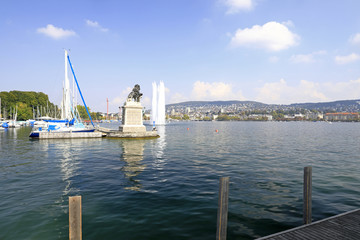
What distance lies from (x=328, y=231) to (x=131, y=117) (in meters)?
43.0

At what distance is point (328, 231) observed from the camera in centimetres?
727

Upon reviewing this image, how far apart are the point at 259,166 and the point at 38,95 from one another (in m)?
132

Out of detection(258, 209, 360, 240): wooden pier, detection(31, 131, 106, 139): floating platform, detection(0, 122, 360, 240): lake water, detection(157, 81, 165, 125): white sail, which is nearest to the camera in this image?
detection(258, 209, 360, 240): wooden pier

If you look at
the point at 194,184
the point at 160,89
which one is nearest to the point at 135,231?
the point at 194,184

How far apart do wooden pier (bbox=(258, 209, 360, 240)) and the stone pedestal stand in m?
41.8

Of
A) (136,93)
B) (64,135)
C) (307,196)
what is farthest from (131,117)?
(307,196)

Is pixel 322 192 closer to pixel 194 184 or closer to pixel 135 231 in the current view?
pixel 194 184

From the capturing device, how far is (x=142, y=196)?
12.3 metres

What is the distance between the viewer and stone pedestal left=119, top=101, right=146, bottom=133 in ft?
152

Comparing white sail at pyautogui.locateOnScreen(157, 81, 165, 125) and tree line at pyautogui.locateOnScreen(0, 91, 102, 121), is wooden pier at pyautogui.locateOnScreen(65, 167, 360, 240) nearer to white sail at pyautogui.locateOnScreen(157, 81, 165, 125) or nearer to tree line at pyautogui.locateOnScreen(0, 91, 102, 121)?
tree line at pyautogui.locateOnScreen(0, 91, 102, 121)

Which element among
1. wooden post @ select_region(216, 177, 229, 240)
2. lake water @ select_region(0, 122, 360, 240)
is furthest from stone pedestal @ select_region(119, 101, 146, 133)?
wooden post @ select_region(216, 177, 229, 240)

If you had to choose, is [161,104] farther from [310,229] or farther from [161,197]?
[310,229]

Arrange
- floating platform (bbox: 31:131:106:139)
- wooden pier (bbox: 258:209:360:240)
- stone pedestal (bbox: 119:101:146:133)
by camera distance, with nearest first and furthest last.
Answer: wooden pier (bbox: 258:209:360:240) → floating platform (bbox: 31:131:106:139) → stone pedestal (bbox: 119:101:146:133)

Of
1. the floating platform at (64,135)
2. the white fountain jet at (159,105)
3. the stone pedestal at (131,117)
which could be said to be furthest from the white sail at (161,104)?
the floating platform at (64,135)
